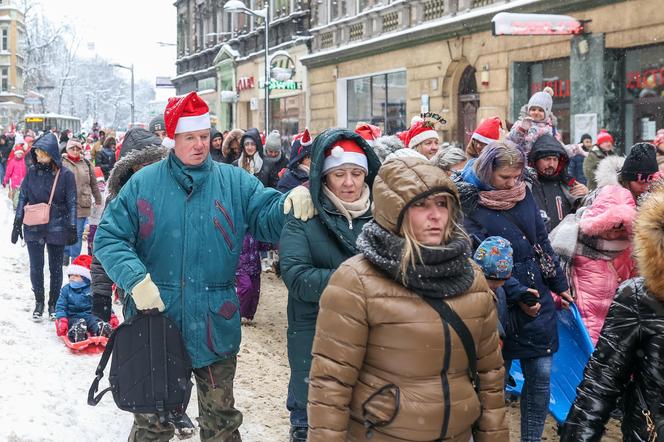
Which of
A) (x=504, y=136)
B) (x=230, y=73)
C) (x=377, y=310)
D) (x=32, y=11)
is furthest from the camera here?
(x=32, y=11)

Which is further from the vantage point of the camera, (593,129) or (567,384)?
(593,129)

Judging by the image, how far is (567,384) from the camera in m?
6.16

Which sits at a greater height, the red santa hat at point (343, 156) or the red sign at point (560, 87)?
the red sign at point (560, 87)

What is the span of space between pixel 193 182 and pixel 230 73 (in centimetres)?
4007

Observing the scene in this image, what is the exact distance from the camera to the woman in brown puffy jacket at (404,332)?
309 cm

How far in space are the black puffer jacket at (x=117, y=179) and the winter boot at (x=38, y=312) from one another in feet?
4.80

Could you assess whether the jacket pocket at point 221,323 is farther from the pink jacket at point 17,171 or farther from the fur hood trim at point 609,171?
the pink jacket at point 17,171

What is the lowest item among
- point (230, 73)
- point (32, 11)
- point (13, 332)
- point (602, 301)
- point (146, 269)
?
point (13, 332)

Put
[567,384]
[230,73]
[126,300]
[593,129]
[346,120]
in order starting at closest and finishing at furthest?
[126,300]
[567,384]
[593,129]
[346,120]
[230,73]

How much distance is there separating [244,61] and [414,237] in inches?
1535

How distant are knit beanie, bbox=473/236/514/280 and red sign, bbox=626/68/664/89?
12263 millimetres

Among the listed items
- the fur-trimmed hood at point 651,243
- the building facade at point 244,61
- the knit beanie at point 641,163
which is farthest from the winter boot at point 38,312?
the building facade at point 244,61

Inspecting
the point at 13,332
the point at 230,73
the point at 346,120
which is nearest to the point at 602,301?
the point at 13,332

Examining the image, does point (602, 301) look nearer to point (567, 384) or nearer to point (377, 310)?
point (567, 384)
